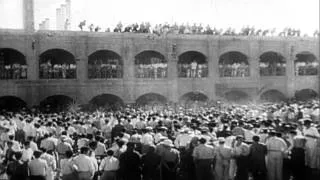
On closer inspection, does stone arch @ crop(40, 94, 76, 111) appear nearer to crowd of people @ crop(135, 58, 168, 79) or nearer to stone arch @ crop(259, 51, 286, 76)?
crowd of people @ crop(135, 58, 168, 79)

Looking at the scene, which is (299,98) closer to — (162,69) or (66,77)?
(162,69)

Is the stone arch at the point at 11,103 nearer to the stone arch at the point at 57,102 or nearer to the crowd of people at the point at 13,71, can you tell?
the stone arch at the point at 57,102

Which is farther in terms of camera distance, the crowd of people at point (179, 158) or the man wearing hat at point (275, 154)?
the man wearing hat at point (275, 154)

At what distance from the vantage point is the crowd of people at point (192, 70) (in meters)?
37.1

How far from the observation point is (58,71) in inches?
1346

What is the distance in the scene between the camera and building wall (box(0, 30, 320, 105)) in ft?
107

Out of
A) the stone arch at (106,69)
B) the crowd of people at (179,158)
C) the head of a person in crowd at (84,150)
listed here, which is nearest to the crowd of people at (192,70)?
the stone arch at (106,69)

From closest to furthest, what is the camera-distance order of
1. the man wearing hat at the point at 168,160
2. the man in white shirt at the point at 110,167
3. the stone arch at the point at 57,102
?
the man in white shirt at the point at 110,167 < the man wearing hat at the point at 168,160 < the stone arch at the point at 57,102

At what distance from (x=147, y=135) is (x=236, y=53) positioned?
28.9 meters

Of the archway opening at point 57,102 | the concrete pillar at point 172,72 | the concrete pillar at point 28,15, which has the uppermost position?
the concrete pillar at point 28,15

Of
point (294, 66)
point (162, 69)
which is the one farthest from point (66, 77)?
point (294, 66)

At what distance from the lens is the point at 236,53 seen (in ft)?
137

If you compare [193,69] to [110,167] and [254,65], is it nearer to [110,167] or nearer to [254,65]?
[254,65]

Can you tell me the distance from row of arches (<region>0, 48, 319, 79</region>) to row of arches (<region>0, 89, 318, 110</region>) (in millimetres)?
1728
